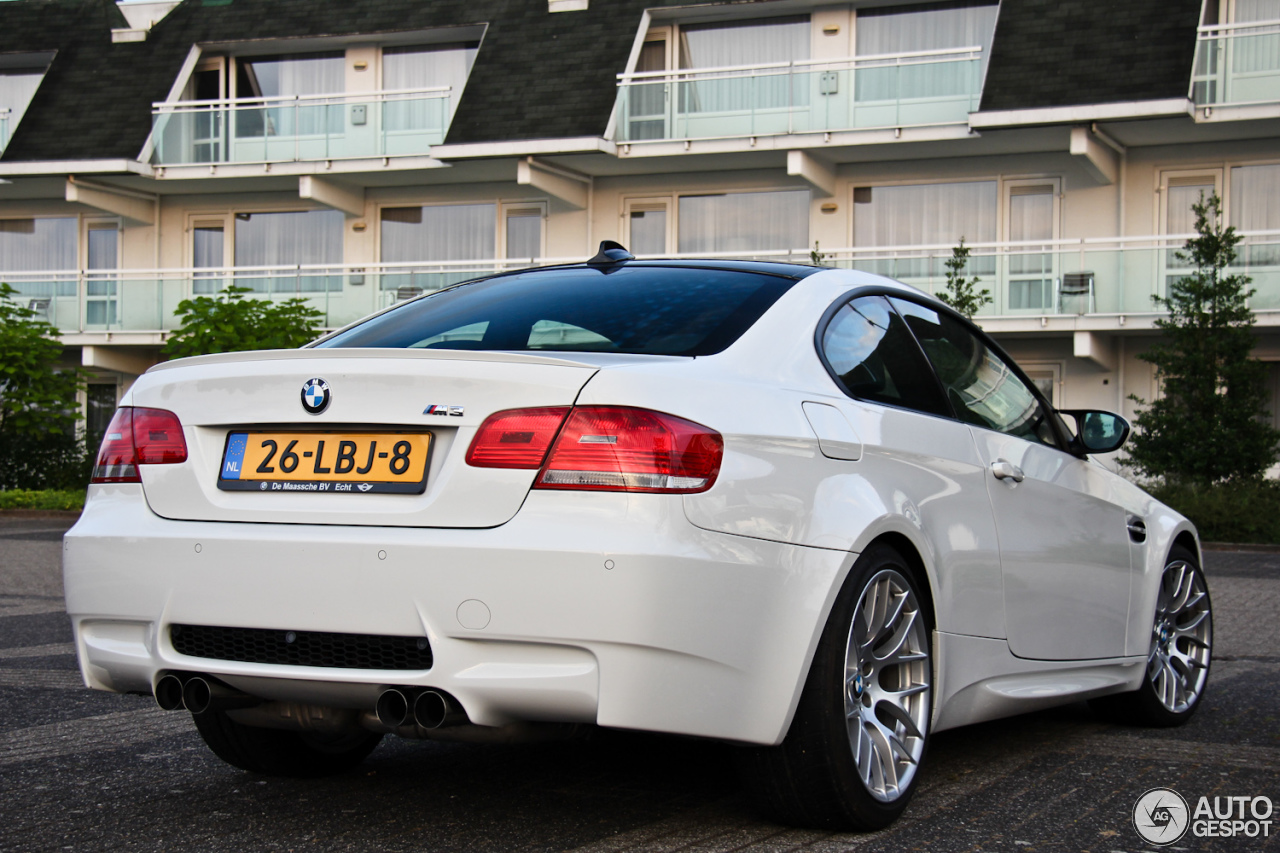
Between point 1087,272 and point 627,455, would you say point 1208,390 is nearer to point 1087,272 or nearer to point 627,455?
point 1087,272

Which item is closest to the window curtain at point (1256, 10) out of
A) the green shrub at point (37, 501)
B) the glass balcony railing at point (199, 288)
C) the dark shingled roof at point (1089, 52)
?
the dark shingled roof at point (1089, 52)

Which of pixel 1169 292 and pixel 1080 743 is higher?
pixel 1169 292

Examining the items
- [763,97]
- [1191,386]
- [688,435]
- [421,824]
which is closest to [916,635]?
[688,435]

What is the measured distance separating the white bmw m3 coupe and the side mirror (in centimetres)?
112

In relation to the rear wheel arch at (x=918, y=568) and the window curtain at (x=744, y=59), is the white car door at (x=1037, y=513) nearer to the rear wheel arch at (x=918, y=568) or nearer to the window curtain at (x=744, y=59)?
the rear wheel arch at (x=918, y=568)

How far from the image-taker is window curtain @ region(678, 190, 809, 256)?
27766mm

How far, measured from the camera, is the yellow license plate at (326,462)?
138 inches

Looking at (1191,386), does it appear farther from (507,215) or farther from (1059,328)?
(507,215)

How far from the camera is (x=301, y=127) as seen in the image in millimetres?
29172

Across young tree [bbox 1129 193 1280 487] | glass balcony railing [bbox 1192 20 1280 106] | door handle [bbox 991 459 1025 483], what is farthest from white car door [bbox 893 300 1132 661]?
glass balcony railing [bbox 1192 20 1280 106]

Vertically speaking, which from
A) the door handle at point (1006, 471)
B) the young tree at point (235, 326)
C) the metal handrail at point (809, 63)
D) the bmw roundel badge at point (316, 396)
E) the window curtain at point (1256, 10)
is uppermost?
the window curtain at point (1256, 10)

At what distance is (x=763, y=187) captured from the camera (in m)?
27.8

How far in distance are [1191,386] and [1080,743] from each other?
56.0 ft

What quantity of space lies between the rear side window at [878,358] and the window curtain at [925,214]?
21.7 meters
